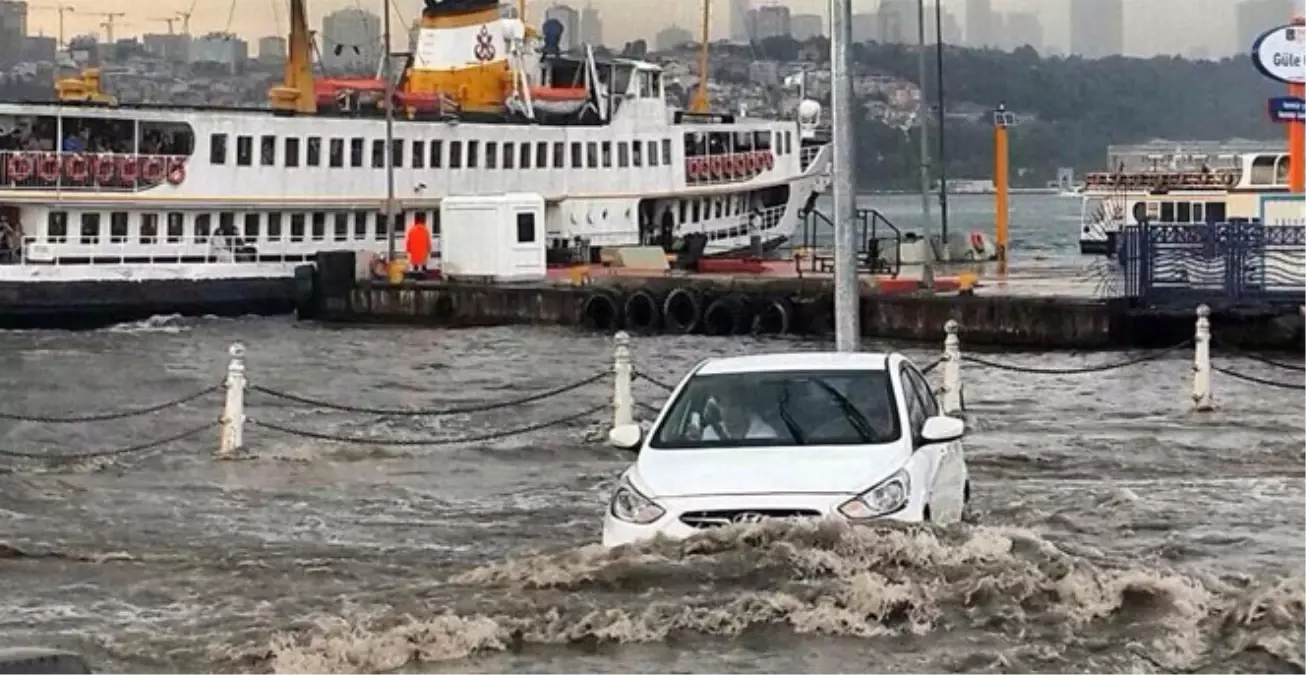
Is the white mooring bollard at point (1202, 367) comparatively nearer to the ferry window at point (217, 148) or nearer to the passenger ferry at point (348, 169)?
the passenger ferry at point (348, 169)

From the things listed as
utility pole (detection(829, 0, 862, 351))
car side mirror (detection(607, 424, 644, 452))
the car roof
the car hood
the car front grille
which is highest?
utility pole (detection(829, 0, 862, 351))

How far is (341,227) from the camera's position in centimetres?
5366

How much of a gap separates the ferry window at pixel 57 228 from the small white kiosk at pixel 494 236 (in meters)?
8.77

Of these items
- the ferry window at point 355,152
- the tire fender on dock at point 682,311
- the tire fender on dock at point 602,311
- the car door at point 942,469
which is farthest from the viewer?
the ferry window at point 355,152

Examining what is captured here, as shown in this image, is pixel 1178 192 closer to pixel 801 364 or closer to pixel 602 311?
pixel 602 311

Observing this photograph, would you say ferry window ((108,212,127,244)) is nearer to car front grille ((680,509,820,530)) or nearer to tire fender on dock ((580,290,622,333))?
tire fender on dock ((580,290,622,333))

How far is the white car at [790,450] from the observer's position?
459 inches

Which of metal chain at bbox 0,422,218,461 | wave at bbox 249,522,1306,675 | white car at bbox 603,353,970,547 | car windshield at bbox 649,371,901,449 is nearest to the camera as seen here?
wave at bbox 249,522,1306,675

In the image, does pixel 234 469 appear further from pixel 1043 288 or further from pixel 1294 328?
pixel 1043 288

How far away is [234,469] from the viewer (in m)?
20.6

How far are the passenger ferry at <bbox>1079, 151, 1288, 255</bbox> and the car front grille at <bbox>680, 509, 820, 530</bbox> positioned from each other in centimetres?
4888

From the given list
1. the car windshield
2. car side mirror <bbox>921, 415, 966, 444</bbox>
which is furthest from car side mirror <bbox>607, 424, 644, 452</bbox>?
car side mirror <bbox>921, 415, 966, 444</bbox>

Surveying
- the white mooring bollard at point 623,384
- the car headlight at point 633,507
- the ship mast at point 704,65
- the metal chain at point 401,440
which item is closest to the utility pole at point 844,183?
the white mooring bollard at point 623,384

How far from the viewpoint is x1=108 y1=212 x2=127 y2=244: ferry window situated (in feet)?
159
